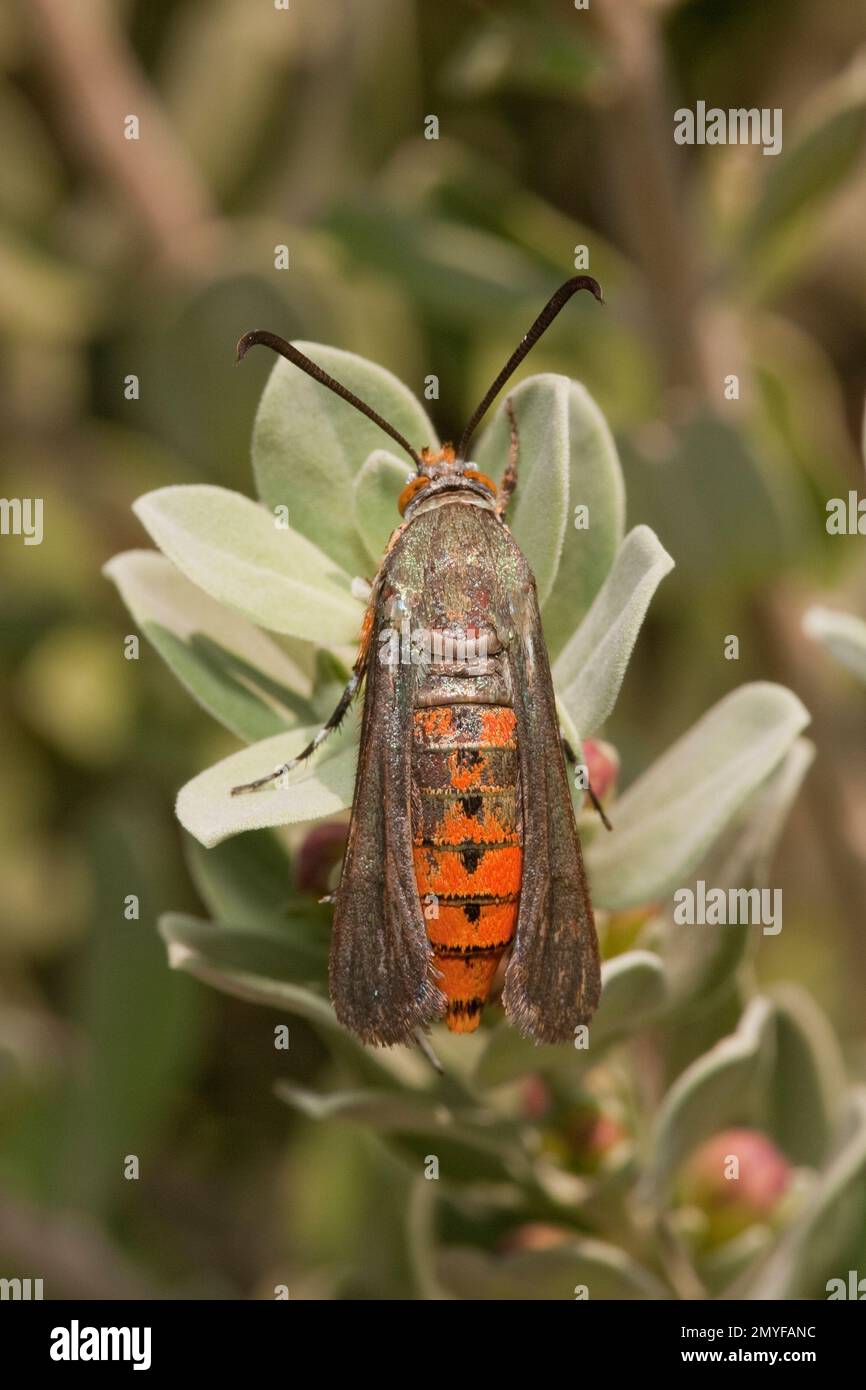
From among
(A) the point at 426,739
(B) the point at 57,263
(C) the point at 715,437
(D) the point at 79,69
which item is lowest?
(A) the point at 426,739

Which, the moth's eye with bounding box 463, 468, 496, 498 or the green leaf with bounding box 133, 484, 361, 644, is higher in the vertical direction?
the moth's eye with bounding box 463, 468, 496, 498

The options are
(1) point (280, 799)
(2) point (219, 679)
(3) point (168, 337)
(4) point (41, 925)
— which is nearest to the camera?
(1) point (280, 799)

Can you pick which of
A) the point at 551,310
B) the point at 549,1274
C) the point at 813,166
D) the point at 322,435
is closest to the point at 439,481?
the point at 322,435

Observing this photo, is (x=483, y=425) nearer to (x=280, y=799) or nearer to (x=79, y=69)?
(x=79, y=69)

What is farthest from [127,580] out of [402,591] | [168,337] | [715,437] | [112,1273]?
[168,337]

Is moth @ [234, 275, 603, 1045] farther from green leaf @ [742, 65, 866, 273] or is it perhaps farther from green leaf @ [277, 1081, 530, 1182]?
green leaf @ [742, 65, 866, 273]

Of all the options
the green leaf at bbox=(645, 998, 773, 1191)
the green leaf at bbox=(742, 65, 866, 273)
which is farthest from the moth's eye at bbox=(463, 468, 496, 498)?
the green leaf at bbox=(742, 65, 866, 273)

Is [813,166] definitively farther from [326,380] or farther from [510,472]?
[326,380]
